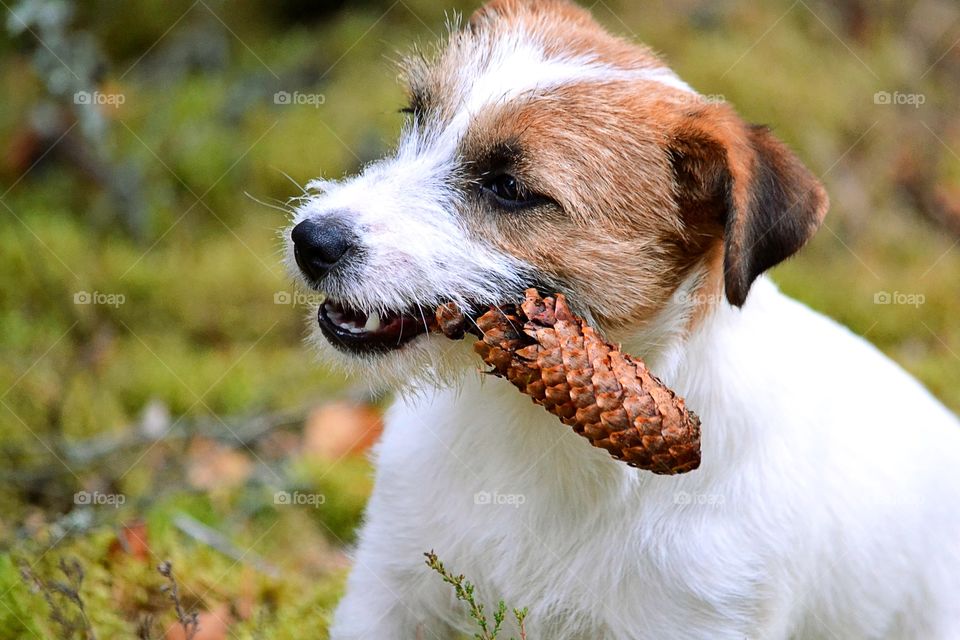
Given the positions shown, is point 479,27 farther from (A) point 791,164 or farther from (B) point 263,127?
(B) point 263,127

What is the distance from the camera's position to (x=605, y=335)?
287 centimetres

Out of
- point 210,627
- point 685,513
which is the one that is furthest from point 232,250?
point 685,513

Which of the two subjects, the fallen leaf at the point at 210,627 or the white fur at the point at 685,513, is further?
the fallen leaf at the point at 210,627

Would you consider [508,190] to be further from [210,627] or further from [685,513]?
[210,627]

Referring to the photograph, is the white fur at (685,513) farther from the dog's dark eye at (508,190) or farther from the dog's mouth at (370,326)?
the dog's dark eye at (508,190)

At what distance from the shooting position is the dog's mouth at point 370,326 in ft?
9.22

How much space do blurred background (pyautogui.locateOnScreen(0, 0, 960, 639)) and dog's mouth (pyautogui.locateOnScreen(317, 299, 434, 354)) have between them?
0.93m

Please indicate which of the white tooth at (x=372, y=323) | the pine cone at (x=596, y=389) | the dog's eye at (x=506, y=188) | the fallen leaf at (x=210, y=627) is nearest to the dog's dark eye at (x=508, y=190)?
the dog's eye at (x=506, y=188)

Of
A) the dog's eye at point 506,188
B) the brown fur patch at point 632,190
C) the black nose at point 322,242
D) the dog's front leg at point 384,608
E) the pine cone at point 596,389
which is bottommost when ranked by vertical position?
the dog's front leg at point 384,608

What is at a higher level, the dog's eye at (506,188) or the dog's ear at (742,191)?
the dog's ear at (742,191)

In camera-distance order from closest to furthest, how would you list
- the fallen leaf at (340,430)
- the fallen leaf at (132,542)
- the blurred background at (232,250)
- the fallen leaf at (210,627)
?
the fallen leaf at (210,627) → the fallen leaf at (132,542) → the blurred background at (232,250) → the fallen leaf at (340,430)

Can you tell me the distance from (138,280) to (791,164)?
3.71 m

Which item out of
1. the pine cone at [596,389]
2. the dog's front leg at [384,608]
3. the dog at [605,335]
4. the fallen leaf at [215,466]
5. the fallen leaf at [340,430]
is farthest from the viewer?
the fallen leaf at [340,430]

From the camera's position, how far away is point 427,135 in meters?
3.07
